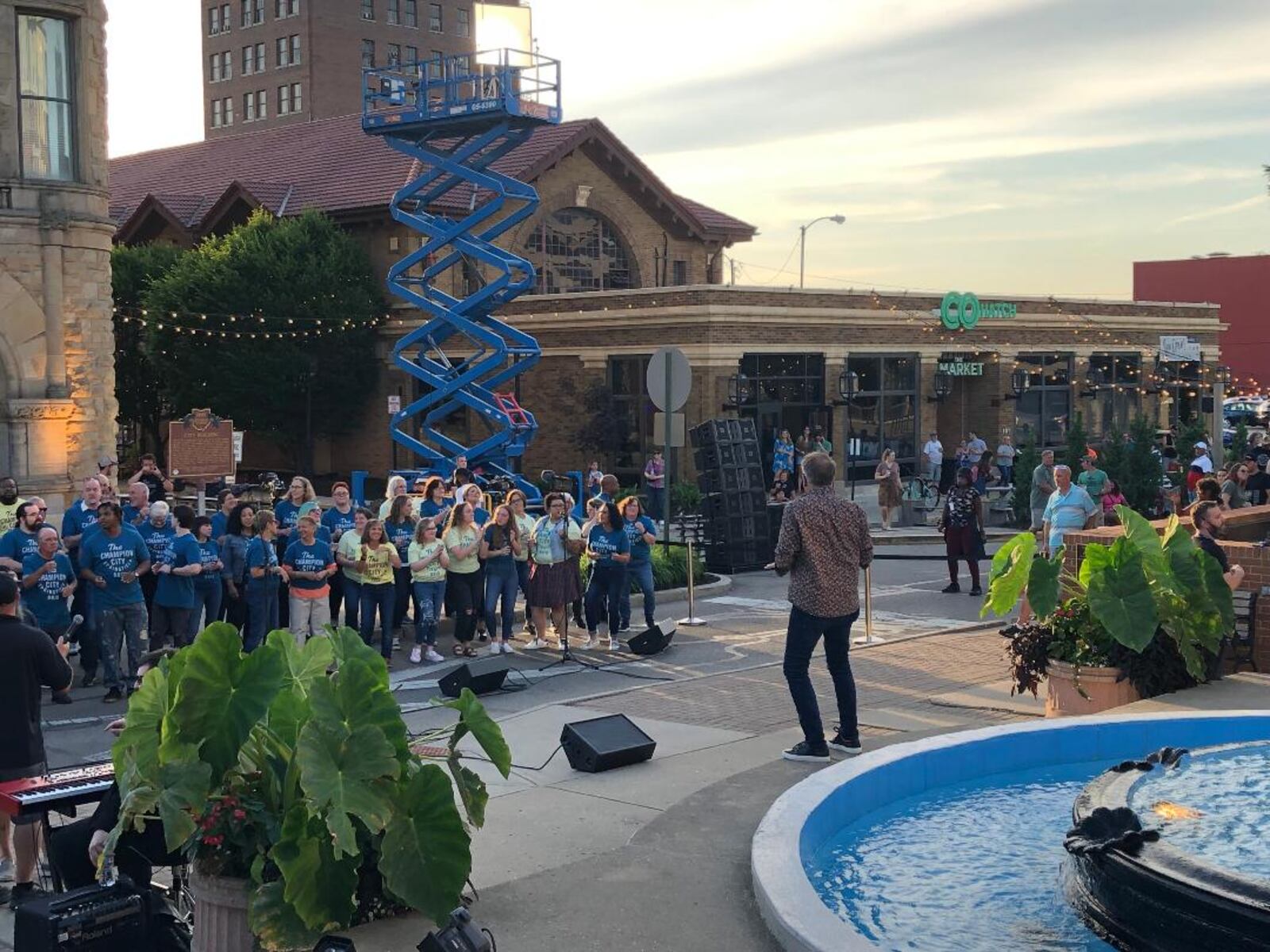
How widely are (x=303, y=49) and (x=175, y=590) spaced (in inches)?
2865

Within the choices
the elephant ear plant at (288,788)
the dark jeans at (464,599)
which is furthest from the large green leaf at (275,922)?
the dark jeans at (464,599)

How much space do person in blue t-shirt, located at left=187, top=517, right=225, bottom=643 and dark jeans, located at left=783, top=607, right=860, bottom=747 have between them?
279 inches

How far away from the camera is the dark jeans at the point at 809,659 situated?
928cm

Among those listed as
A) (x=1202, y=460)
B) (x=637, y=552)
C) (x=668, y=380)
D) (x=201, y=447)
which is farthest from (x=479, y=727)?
(x=1202, y=460)

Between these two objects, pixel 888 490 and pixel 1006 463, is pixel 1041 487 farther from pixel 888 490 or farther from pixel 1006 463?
pixel 1006 463

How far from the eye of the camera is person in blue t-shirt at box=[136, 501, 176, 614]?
1413 cm

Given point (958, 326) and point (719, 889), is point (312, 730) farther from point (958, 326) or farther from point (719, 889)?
point (958, 326)

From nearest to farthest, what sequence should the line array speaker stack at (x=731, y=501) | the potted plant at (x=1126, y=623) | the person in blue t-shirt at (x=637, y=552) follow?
the potted plant at (x=1126, y=623)
the person in blue t-shirt at (x=637, y=552)
the line array speaker stack at (x=731, y=501)

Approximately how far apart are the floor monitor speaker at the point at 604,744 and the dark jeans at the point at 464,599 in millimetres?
5759

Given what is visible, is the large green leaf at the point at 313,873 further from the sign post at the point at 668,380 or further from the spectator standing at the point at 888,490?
the spectator standing at the point at 888,490

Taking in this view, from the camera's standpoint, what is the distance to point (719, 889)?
701 centimetres

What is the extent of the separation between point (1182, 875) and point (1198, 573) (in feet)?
17.7

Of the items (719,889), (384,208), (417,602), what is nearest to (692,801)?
(719,889)

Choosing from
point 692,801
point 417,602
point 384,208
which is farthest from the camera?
point 384,208
